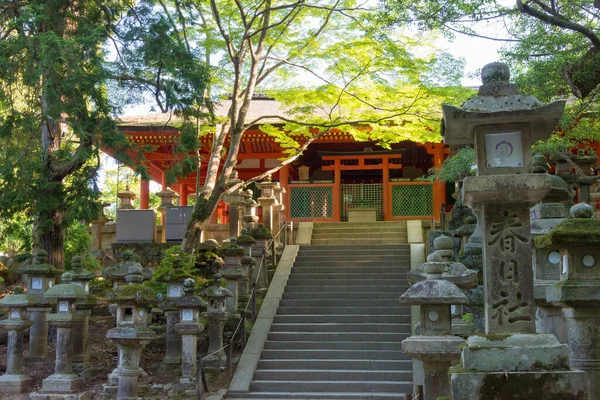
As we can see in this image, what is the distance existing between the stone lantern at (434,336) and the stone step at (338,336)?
5.59 metres

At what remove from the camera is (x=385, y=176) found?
2183cm

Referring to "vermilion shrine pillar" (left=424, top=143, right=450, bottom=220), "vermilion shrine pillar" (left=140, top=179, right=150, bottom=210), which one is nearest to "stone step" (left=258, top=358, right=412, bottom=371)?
"vermilion shrine pillar" (left=424, top=143, right=450, bottom=220)

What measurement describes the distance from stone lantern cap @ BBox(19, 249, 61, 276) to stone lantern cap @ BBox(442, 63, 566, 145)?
846cm

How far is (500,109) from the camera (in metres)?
5.91

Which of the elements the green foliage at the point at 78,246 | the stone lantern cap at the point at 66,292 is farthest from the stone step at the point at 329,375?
the green foliage at the point at 78,246

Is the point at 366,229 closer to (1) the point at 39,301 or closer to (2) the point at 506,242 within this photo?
(1) the point at 39,301

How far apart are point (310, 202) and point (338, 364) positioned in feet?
32.2

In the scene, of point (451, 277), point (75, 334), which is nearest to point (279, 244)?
point (75, 334)

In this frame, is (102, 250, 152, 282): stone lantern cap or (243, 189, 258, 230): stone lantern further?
(243, 189, 258, 230): stone lantern

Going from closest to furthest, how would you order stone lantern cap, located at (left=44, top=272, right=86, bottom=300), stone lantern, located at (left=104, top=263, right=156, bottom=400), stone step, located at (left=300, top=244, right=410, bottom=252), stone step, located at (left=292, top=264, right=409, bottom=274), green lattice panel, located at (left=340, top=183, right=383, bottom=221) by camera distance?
1. stone lantern, located at (left=104, top=263, right=156, bottom=400)
2. stone lantern cap, located at (left=44, top=272, right=86, bottom=300)
3. stone step, located at (left=292, top=264, right=409, bottom=274)
4. stone step, located at (left=300, top=244, right=410, bottom=252)
5. green lattice panel, located at (left=340, top=183, right=383, bottom=221)

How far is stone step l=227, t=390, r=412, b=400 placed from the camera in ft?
35.0

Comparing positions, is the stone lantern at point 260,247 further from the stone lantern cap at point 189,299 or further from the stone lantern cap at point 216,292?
the stone lantern cap at point 189,299

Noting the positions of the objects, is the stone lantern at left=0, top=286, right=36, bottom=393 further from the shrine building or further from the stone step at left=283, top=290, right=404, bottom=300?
the shrine building

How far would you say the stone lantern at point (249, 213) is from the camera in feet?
52.3
